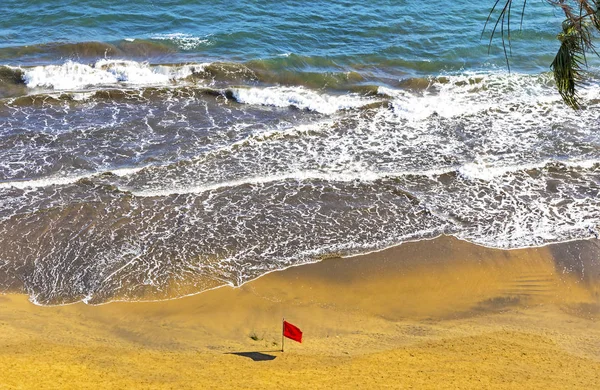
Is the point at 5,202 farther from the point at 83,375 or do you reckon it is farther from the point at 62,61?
the point at 62,61

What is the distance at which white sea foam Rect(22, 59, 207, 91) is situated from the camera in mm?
22500

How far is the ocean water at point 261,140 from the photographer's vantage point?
14500mm

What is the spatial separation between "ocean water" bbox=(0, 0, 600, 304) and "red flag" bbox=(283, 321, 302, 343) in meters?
2.52

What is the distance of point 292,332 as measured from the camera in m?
11.2

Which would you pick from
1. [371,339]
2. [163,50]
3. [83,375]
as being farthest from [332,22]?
[83,375]

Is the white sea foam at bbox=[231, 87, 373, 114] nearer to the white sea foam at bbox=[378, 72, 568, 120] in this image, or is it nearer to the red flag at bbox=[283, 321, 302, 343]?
the white sea foam at bbox=[378, 72, 568, 120]

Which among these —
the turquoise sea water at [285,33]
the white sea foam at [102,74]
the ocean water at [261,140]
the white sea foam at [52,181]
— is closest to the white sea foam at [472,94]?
the ocean water at [261,140]

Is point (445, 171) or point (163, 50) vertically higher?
point (163, 50)

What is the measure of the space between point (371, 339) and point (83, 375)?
535cm

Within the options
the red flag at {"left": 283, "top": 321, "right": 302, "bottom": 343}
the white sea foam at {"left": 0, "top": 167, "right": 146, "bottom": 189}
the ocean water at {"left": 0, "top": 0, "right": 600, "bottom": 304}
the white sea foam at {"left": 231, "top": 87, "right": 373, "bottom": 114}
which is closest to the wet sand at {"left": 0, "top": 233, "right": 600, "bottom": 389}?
the red flag at {"left": 283, "top": 321, "right": 302, "bottom": 343}

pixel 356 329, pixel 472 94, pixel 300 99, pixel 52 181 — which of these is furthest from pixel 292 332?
pixel 472 94

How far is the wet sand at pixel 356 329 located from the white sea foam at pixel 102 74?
11809mm

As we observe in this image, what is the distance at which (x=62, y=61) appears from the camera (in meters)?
23.8

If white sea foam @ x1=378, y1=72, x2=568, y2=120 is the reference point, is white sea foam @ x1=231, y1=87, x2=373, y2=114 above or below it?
below
